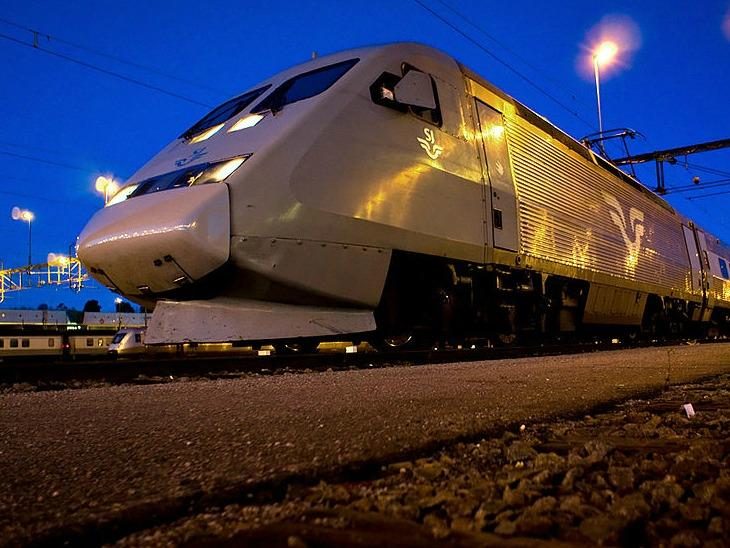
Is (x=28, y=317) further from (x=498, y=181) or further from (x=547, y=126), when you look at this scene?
(x=498, y=181)

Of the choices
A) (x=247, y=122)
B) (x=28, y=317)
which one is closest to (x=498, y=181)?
(x=247, y=122)

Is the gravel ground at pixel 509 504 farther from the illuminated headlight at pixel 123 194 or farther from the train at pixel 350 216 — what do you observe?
the illuminated headlight at pixel 123 194

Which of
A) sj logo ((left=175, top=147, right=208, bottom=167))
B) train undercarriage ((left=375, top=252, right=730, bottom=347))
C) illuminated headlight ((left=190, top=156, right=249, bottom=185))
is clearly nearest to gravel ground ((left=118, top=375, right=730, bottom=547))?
illuminated headlight ((left=190, top=156, right=249, bottom=185))

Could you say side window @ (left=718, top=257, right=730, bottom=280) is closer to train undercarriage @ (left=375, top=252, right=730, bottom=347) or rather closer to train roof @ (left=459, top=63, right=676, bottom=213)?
train roof @ (left=459, top=63, right=676, bottom=213)

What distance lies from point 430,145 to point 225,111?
260 centimetres

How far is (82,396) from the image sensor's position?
3.67 m

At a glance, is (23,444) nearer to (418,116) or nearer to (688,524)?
(688,524)

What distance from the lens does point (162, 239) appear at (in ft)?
17.3

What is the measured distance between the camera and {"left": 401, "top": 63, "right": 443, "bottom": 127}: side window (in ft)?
22.1

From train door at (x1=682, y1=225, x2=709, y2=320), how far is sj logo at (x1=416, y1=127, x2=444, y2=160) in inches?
512

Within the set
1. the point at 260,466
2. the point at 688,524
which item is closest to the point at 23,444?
the point at 260,466

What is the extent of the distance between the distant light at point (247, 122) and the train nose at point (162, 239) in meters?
1.18

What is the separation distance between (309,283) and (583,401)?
296cm

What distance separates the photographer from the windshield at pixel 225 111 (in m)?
7.12
